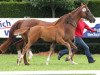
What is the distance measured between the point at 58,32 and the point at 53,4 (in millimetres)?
12053

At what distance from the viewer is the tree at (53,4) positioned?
30141 millimetres

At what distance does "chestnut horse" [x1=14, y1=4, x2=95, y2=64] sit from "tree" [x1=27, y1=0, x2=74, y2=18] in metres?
10.8

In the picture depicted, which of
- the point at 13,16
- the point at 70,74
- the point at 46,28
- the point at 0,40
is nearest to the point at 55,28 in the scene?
the point at 46,28

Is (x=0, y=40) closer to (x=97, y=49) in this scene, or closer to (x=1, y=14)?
(x=1, y=14)

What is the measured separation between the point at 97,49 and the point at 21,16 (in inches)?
195

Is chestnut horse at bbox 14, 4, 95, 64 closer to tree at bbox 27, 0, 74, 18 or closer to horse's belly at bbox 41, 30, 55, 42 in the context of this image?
horse's belly at bbox 41, 30, 55, 42

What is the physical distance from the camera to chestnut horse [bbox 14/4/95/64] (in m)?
18.5

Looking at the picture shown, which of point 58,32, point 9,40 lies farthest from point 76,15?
point 9,40

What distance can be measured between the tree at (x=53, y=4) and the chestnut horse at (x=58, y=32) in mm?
10775

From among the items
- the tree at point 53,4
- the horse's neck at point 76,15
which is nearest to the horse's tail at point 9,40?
the horse's neck at point 76,15

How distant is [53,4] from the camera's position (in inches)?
1207

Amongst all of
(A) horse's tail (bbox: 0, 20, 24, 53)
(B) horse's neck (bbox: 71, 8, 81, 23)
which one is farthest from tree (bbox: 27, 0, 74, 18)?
(B) horse's neck (bbox: 71, 8, 81, 23)

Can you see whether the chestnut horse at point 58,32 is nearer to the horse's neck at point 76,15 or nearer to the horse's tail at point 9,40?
the horse's neck at point 76,15

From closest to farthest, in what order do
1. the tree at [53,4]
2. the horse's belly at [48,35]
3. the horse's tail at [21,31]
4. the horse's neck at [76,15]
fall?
the horse's belly at [48,35]
the horse's tail at [21,31]
the horse's neck at [76,15]
the tree at [53,4]
